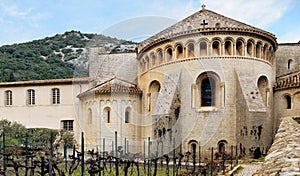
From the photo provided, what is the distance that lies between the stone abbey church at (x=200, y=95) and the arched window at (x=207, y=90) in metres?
0.07

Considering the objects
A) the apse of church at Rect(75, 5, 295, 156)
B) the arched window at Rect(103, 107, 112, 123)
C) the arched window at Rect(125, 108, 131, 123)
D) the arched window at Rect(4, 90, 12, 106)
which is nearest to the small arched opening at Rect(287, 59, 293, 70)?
the apse of church at Rect(75, 5, 295, 156)

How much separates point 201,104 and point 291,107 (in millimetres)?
7169

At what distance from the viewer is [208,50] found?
1033 inches

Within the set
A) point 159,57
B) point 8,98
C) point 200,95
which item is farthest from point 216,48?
point 8,98

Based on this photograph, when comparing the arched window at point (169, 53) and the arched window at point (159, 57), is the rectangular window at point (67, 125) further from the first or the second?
the arched window at point (169, 53)

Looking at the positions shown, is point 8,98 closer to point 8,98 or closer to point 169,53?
point 8,98

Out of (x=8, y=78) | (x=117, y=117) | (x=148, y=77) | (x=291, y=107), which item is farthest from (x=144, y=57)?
(x=8, y=78)

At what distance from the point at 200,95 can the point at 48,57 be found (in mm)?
49223

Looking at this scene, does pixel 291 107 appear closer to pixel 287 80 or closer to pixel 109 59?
pixel 287 80

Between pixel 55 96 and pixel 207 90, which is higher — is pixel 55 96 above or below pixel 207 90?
below

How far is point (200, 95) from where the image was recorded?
27266 millimetres

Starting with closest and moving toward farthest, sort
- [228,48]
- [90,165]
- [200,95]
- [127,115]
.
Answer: [90,165] < [228,48] < [200,95] < [127,115]

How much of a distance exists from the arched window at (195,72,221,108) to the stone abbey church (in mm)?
73

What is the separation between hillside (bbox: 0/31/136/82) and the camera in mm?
52438
